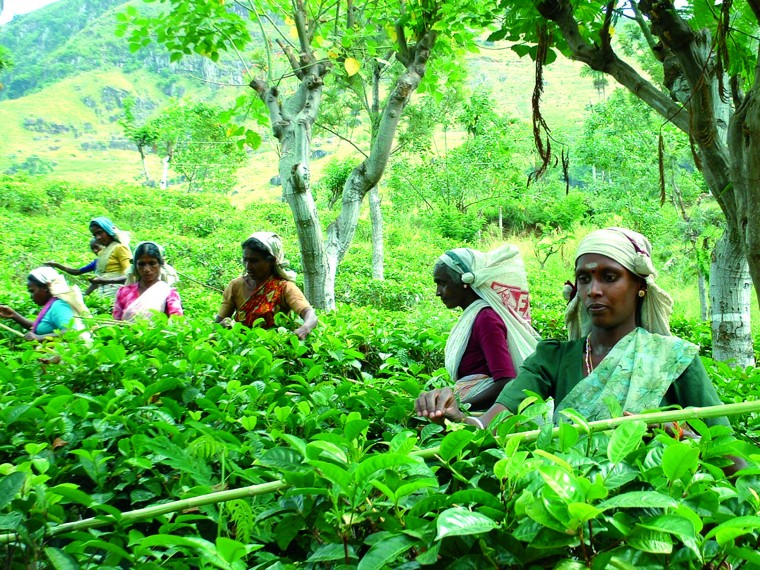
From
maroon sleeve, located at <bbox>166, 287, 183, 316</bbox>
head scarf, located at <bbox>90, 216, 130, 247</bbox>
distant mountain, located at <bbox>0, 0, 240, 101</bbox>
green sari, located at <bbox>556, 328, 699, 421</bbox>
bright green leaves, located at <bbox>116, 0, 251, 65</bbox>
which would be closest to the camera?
green sari, located at <bbox>556, 328, 699, 421</bbox>

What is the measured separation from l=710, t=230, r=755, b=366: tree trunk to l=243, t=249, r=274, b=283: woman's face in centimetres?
311

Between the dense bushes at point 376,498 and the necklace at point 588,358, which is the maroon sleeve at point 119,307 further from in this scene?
the necklace at point 588,358

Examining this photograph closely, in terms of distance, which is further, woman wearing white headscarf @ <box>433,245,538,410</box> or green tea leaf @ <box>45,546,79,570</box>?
woman wearing white headscarf @ <box>433,245,538,410</box>

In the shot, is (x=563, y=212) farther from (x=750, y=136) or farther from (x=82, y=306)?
(x=750, y=136)

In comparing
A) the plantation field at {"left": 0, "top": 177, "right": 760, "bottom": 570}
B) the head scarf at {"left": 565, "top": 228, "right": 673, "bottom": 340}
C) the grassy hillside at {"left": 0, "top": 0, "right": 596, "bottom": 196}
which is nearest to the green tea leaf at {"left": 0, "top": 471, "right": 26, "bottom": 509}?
the plantation field at {"left": 0, "top": 177, "right": 760, "bottom": 570}

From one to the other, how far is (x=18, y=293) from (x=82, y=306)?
2.25m

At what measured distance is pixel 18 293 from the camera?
6.95 metres

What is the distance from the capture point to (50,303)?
504 centimetres

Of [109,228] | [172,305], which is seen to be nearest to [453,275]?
[172,305]

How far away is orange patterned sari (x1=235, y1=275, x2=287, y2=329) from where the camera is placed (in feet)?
15.3

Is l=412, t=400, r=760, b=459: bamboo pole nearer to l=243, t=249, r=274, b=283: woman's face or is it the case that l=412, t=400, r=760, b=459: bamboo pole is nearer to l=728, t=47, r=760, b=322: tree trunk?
l=728, t=47, r=760, b=322: tree trunk

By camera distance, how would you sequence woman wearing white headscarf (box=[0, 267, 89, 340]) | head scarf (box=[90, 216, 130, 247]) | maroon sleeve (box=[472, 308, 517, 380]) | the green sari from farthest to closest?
head scarf (box=[90, 216, 130, 247])
woman wearing white headscarf (box=[0, 267, 89, 340])
maroon sleeve (box=[472, 308, 517, 380])
the green sari

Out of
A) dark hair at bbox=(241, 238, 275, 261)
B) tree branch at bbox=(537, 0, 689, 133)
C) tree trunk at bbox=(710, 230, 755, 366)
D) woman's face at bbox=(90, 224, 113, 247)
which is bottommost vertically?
tree trunk at bbox=(710, 230, 755, 366)

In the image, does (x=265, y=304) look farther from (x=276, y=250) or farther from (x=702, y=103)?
(x=702, y=103)
